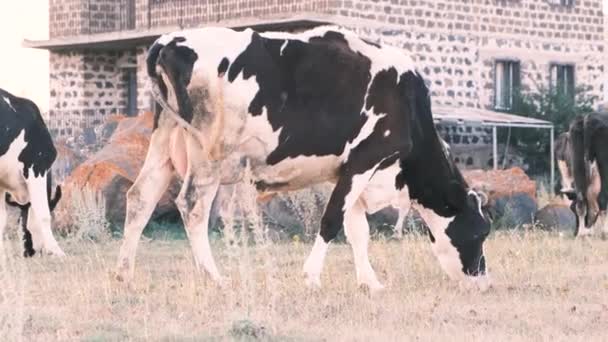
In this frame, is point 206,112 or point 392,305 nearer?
point 392,305

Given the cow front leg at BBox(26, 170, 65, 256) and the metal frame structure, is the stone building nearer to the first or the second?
the metal frame structure

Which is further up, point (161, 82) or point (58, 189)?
point (161, 82)

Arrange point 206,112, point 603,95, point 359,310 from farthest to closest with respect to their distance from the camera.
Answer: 1. point 603,95
2. point 206,112
3. point 359,310

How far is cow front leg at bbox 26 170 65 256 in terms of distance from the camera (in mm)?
16953

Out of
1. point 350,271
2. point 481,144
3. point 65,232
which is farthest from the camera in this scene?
point 481,144

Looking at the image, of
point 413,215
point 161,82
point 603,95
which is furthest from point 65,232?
point 603,95

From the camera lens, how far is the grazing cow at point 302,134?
12148 mm

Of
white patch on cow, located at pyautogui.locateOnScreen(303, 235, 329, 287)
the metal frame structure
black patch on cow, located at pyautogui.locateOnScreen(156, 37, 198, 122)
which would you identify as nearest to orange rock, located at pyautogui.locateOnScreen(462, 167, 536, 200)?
the metal frame structure

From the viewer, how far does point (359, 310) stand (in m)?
10.9

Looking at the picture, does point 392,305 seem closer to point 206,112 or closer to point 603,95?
point 206,112

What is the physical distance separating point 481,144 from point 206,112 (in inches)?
874

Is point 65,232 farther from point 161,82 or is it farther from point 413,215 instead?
point 161,82

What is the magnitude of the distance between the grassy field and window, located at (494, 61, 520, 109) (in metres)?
19.0

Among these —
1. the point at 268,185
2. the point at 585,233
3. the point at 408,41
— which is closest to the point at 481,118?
the point at 408,41
